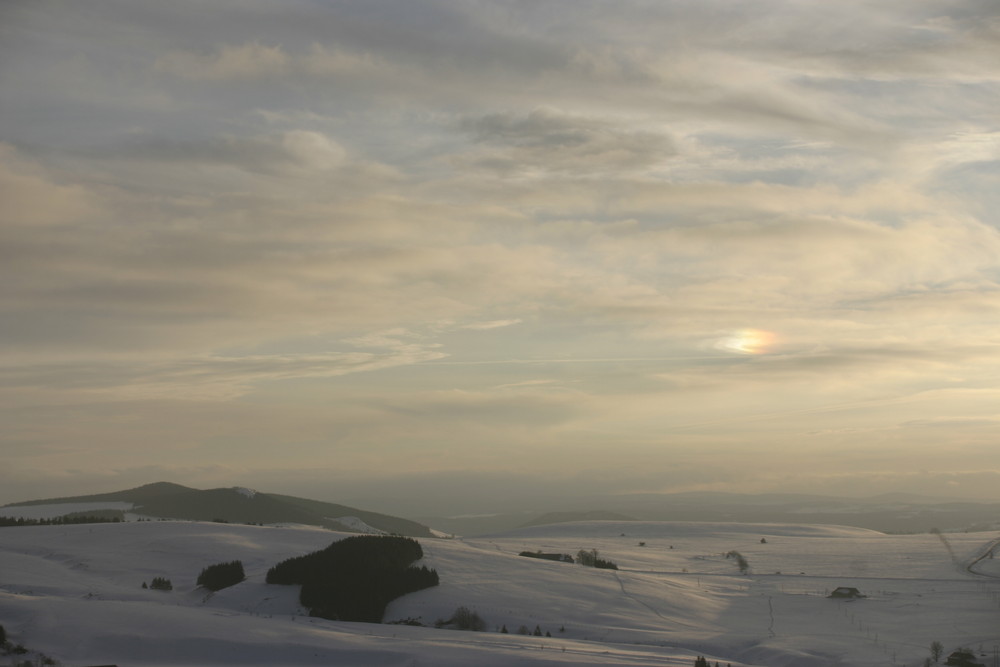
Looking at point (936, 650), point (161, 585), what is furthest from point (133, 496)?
point (936, 650)

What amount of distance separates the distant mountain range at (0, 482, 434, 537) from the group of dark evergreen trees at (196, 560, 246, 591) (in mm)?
39261

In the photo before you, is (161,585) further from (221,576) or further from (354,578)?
(354,578)

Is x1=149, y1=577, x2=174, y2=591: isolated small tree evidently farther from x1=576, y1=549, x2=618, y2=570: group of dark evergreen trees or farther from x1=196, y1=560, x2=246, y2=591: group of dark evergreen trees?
x1=576, y1=549, x2=618, y2=570: group of dark evergreen trees

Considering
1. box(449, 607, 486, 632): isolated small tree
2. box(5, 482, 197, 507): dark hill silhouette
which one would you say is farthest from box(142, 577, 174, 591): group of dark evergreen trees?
box(5, 482, 197, 507): dark hill silhouette

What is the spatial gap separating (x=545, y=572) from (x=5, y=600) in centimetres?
1978

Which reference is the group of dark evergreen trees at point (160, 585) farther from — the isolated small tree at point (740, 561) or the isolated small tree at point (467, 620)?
the isolated small tree at point (740, 561)

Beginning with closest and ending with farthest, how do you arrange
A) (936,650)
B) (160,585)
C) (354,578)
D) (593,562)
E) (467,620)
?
1. (936,650)
2. (467,620)
3. (354,578)
4. (160,585)
5. (593,562)

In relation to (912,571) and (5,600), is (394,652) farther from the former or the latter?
(912,571)

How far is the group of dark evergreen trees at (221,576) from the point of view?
→ 29938 mm

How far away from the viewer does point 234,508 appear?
255ft

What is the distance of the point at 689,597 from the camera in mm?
32500

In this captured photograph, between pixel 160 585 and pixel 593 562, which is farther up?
pixel 593 562

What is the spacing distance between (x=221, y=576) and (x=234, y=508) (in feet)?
165

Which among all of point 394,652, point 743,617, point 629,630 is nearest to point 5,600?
point 394,652
